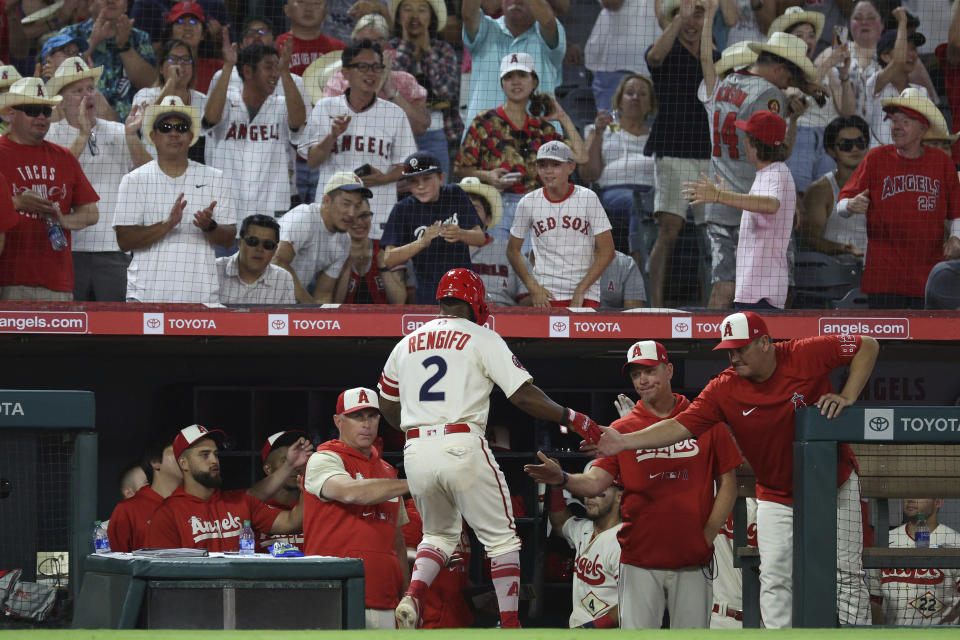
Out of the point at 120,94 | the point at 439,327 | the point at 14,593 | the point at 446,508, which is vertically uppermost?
the point at 120,94

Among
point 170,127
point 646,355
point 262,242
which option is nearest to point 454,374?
point 646,355

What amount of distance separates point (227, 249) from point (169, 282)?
922 mm

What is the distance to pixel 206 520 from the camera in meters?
6.13

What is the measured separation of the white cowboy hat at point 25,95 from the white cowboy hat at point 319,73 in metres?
2.01

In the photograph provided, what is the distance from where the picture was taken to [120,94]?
30.6 feet

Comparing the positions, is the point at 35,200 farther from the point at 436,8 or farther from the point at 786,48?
the point at 786,48

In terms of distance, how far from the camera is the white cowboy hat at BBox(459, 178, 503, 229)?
860cm

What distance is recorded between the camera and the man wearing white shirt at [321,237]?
27.4 ft

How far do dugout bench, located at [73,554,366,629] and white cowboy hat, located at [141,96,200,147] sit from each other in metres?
4.71

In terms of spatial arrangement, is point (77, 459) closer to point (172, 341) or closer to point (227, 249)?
point (172, 341)

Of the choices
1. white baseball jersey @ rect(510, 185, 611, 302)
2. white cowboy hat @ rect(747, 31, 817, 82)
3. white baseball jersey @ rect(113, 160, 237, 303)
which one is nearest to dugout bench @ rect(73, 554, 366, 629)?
white baseball jersey @ rect(113, 160, 237, 303)

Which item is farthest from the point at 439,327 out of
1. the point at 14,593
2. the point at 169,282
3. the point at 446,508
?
the point at 169,282

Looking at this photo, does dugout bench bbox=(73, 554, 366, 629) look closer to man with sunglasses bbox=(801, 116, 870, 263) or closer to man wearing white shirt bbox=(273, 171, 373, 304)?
man wearing white shirt bbox=(273, 171, 373, 304)

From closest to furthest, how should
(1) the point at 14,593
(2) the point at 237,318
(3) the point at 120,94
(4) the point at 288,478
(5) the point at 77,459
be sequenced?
1. (5) the point at 77,459
2. (1) the point at 14,593
3. (4) the point at 288,478
4. (2) the point at 237,318
5. (3) the point at 120,94
